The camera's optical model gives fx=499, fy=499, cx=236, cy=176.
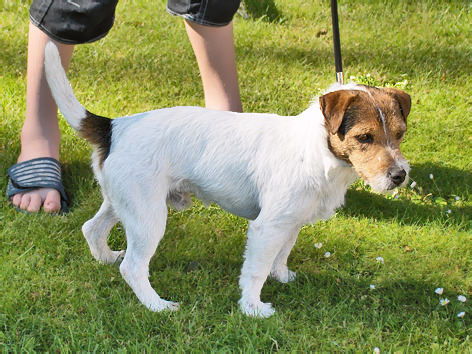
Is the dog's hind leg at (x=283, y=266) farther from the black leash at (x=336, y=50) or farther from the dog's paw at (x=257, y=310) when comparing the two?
the black leash at (x=336, y=50)

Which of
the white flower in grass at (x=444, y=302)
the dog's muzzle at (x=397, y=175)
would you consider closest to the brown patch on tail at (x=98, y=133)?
the dog's muzzle at (x=397, y=175)

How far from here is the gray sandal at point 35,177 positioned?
3834mm

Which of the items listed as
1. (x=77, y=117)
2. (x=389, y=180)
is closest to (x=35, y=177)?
(x=77, y=117)

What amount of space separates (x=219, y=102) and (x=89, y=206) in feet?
4.41

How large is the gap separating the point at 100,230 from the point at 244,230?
3.68 feet

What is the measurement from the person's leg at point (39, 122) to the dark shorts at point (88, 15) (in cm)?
17

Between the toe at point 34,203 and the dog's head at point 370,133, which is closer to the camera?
the dog's head at point 370,133

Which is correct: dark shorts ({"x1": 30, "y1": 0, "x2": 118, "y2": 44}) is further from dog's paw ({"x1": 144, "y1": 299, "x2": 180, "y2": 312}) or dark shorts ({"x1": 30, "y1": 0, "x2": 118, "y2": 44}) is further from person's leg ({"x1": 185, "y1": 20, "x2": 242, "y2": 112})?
dog's paw ({"x1": 144, "y1": 299, "x2": 180, "y2": 312})

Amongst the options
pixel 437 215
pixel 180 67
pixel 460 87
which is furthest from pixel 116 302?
pixel 460 87

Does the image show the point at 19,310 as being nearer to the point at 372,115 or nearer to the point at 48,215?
the point at 48,215

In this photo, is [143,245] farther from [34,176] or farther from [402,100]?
[402,100]

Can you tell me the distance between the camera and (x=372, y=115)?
2533 millimetres

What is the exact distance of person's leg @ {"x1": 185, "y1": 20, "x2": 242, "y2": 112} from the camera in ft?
12.8

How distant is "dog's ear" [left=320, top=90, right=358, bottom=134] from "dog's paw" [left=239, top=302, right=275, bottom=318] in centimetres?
113
